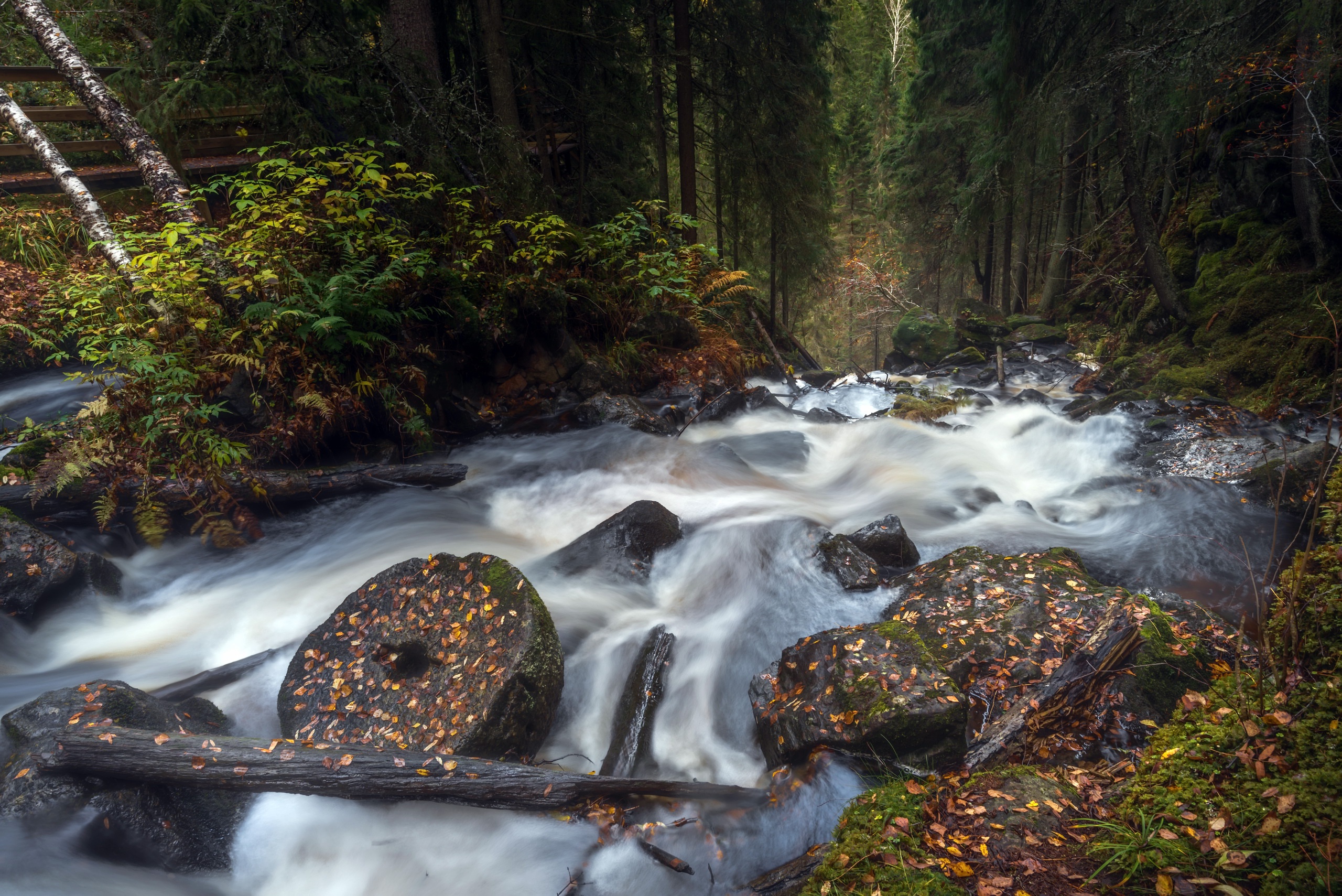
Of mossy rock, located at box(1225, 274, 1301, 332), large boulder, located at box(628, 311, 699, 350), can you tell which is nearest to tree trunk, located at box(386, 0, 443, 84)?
large boulder, located at box(628, 311, 699, 350)

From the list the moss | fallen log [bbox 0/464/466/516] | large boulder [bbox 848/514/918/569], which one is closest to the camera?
the moss

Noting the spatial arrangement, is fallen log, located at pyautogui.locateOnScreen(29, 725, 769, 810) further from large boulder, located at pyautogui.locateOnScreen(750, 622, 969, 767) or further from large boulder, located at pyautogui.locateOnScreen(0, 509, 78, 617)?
large boulder, located at pyautogui.locateOnScreen(0, 509, 78, 617)

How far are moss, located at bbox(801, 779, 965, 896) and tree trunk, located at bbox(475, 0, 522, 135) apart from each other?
9.72 m

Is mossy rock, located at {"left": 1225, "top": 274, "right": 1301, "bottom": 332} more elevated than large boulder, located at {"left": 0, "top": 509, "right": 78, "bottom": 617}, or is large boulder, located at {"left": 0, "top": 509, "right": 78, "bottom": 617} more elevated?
mossy rock, located at {"left": 1225, "top": 274, "right": 1301, "bottom": 332}

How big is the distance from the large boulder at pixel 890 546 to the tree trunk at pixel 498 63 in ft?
25.9

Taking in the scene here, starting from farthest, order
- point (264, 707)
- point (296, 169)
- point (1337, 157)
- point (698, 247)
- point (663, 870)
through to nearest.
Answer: point (698, 247) → point (1337, 157) → point (296, 169) → point (264, 707) → point (663, 870)

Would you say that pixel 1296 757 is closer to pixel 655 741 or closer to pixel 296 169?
pixel 655 741

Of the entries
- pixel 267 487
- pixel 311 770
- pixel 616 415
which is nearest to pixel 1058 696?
pixel 311 770

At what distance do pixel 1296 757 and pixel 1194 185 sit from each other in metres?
15.7

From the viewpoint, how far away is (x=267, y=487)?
5977 mm

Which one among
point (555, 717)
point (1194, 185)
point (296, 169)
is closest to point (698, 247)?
point (296, 169)

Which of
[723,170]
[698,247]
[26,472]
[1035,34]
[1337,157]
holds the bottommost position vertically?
[26,472]

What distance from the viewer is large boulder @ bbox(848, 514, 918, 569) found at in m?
5.62

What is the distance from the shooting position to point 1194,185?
12828 millimetres
